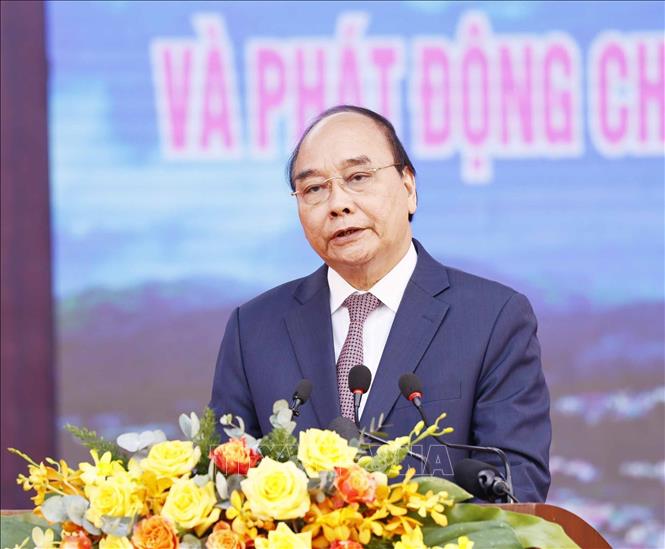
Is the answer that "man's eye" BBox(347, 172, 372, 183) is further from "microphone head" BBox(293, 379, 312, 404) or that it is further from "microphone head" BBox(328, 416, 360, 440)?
"microphone head" BBox(328, 416, 360, 440)

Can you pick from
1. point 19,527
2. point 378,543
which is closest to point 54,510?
point 19,527

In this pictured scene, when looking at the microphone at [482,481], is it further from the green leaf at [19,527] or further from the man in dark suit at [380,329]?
the green leaf at [19,527]

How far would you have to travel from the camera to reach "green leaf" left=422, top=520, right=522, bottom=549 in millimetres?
1202

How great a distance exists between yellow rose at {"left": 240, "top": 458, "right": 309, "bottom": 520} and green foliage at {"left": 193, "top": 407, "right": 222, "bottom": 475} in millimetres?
105

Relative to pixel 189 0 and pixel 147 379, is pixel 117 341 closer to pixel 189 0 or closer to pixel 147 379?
pixel 147 379

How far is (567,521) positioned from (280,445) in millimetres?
374

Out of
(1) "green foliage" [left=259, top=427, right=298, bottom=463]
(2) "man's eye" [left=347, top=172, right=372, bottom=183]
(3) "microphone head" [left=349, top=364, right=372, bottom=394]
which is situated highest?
(2) "man's eye" [left=347, top=172, right=372, bottom=183]

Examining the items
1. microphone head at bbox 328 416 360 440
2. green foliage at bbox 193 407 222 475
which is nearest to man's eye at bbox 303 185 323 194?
microphone head at bbox 328 416 360 440

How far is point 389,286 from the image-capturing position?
2262 millimetres

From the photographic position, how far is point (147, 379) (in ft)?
12.3

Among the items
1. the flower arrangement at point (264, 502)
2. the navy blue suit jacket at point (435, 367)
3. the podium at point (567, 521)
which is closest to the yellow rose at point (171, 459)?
the flower arrangement at point (264, 502)

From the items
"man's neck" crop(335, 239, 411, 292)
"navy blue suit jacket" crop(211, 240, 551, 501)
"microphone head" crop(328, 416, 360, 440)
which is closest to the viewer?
"microphone head" crop(328, 416, 360, 440)

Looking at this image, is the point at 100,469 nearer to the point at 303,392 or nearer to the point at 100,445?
the point at 100,445

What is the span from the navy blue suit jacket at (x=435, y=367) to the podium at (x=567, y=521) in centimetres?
54
